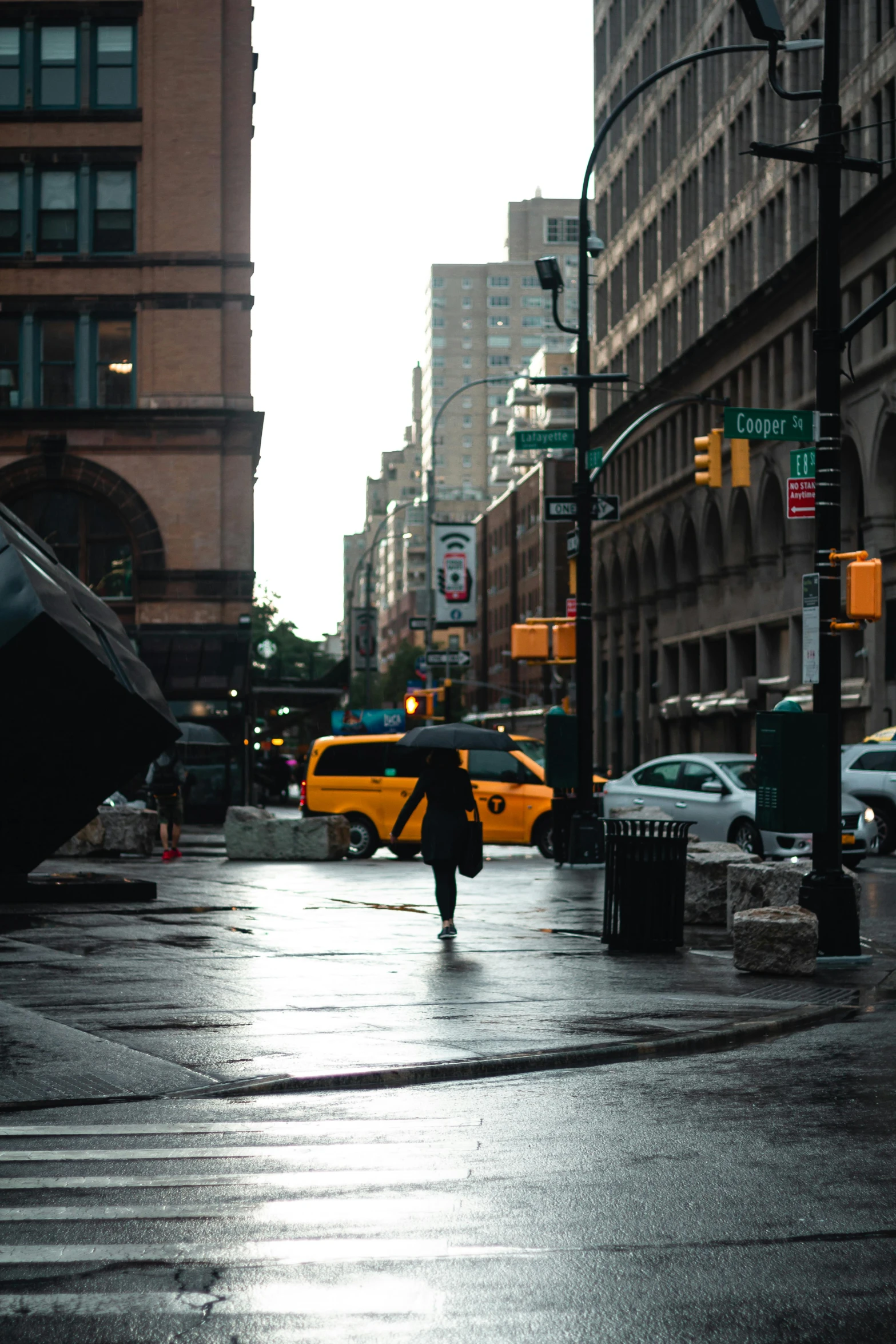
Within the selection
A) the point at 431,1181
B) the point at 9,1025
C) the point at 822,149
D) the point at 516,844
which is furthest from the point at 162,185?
the point at 431,1181

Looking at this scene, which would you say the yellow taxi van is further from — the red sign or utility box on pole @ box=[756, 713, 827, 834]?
utility box on pole @ box=[756, 713, 827, 834]

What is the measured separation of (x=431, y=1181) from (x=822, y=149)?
10533 mm

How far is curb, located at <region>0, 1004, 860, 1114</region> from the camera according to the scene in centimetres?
837

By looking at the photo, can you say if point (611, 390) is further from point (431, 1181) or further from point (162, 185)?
point (431, 1181)

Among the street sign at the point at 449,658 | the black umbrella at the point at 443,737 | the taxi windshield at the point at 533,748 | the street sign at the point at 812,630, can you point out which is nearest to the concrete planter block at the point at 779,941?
the street sign at the point at 812,630

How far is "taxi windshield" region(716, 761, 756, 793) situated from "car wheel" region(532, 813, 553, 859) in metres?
3.70

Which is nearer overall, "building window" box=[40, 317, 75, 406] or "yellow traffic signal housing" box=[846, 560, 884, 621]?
"yellow traffic signal housing" box=[846, 560, 884, 621]

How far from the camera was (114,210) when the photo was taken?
156ft

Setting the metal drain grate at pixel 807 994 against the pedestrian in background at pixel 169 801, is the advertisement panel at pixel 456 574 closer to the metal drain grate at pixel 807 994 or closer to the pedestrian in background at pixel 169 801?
the pedestrian in background at pixel 169 801

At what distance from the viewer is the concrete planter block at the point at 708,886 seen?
59.2ft

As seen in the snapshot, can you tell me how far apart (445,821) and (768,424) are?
5544 mm

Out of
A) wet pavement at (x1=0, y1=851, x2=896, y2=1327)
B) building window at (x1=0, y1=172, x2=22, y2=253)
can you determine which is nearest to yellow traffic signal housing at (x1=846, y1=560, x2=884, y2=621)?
wet pavement at (x1=0, y1=851, x2=896, y2=1327)

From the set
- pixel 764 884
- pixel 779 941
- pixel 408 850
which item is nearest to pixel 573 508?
pixel 408 850

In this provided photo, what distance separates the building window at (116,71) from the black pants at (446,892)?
36.5 m
